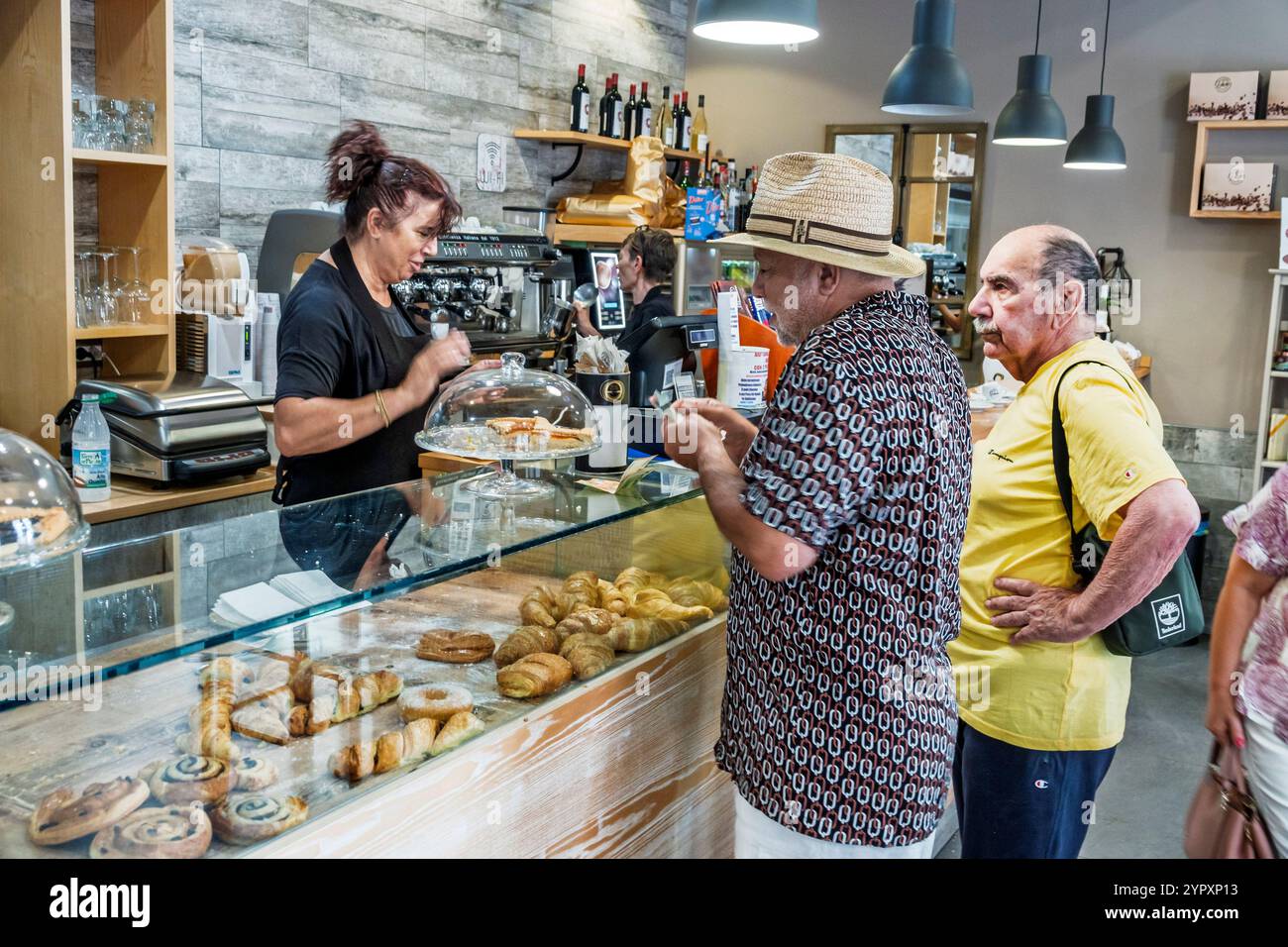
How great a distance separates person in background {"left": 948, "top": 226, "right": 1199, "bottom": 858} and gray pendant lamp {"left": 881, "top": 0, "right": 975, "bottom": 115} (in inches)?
93.0

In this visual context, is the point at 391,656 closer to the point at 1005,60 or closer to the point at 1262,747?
the point at 1262,747

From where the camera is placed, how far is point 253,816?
1.49 metres

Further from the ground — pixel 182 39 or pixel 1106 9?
pixel 1106 9

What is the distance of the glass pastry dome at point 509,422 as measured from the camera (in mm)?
2312

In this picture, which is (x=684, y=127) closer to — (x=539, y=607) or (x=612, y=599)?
(x=612, y=599)

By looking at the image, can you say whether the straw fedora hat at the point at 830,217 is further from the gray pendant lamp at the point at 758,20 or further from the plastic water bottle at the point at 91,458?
the plastic water bottle at the point at 91,458

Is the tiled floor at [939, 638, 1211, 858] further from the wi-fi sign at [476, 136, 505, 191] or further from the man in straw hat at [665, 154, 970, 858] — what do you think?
the wi-fi sign at [476, 136, 505, 191]

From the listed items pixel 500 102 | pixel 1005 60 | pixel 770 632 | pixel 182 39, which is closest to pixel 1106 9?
pixel 1005 60

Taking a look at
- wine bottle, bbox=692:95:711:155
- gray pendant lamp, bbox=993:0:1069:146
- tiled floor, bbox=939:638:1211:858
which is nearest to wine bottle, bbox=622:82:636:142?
wine bottle, bbox=692:95:711:155

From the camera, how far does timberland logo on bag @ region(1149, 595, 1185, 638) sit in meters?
2.25

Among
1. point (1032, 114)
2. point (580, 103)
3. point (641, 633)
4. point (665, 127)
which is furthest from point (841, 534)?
point (665, 127)

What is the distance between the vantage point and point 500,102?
20.5 feet

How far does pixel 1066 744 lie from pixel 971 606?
1.05ft

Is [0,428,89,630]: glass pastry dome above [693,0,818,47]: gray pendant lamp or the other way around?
the other way around
